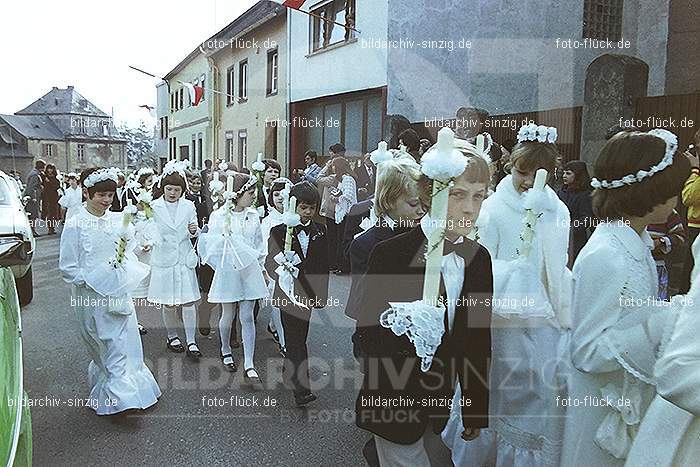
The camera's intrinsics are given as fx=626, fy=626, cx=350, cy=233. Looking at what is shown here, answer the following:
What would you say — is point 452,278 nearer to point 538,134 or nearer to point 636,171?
point 636,171

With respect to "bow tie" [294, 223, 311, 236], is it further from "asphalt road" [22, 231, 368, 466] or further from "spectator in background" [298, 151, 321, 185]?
"spectator in background" [298, 151, 321, 185]

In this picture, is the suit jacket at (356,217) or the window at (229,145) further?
the window at (229,145)

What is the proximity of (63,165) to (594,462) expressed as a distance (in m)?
60.0

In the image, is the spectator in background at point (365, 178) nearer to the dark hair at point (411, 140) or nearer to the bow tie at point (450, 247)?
the dark hair at point (411, 140)

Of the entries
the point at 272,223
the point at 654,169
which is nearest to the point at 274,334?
the point at 272,223

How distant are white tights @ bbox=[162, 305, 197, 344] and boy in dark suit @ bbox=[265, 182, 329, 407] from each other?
59.1 inches

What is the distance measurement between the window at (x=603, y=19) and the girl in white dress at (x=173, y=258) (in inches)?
378

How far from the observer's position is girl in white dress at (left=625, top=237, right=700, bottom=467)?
5.65 feet

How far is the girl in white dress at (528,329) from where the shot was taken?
349cm

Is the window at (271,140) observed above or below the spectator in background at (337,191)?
above

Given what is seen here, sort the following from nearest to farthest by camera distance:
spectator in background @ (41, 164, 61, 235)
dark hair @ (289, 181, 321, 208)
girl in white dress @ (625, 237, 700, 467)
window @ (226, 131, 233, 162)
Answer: girl in white dress @ (625, 237, 700, 467) → dark hair @ (289, 181, 321, 208) → spectator in background @ (41, 164, 61, 235) → window @ (226, 131, 233, 162)

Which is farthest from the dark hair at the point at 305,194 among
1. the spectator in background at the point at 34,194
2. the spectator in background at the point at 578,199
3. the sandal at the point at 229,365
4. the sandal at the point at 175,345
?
the spectator in background at the point at 34,194

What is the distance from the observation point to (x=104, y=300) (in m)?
4.80

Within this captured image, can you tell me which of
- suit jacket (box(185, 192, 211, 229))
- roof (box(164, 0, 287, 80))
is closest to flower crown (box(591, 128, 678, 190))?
suit jacket (box(185, 192, 211, 229))
